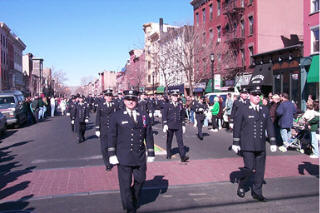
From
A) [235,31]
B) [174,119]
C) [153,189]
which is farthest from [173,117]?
[235,31]

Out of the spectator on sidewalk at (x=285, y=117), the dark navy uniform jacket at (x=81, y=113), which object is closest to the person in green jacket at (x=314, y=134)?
the spectator on sidewalk at (x=285, y=117)

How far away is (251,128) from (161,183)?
233 centimetres

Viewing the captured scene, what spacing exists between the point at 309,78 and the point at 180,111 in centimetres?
1658

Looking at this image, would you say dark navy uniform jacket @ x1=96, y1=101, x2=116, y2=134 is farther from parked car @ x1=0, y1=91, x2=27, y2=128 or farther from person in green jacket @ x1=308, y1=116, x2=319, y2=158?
parked car @ x1=0, y1=91, x2=27, y2=128

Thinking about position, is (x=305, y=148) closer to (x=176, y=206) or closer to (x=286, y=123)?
(x=286, y=123)

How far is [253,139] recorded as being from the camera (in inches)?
249

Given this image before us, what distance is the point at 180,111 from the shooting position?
10406 millimetres

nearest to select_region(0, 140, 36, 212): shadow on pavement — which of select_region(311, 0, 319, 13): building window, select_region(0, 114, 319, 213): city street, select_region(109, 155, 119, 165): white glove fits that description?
select_region(0, 114, 319, 213): city street

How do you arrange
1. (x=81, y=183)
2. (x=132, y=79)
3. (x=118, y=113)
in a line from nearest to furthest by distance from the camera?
(x=118, y=113) < (x=81, y=183) < (x=132, y=79)

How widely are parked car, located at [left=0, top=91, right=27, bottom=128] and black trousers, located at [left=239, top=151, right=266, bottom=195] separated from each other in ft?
56.3

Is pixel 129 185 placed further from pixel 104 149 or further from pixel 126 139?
pixel 104 149

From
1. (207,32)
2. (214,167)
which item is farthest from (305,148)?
(207,32)

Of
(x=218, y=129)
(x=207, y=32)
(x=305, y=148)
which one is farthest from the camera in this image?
(x=207, y=32)

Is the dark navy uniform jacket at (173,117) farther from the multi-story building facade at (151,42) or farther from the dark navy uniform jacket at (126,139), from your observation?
the multi-story building facade at (151,42)
